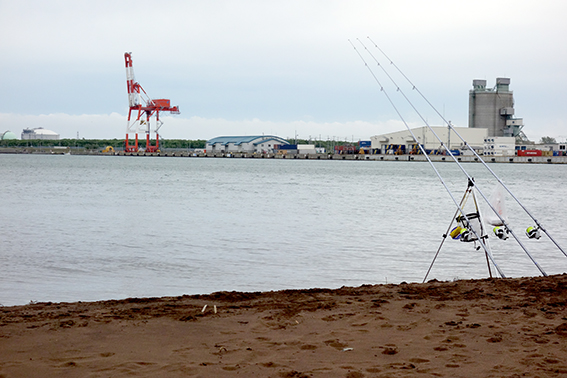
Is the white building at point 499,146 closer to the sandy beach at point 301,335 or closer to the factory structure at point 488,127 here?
the factory structure at point 488,127

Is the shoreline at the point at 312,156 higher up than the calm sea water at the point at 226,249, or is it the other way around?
the shoreline at the point at 312,156

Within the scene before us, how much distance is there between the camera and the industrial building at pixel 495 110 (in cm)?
10112

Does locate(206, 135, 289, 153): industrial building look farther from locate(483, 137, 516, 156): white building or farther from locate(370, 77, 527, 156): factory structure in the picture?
locate(483, 137, 516, 156): white building

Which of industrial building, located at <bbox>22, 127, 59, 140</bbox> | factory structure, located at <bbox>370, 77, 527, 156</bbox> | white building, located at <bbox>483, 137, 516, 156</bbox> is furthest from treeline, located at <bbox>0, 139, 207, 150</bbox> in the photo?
white building, located at <bbox>483, 137, 516, 156</bbox>

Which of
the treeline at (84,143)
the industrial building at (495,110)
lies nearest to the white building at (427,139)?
the industrial building at (495,110)

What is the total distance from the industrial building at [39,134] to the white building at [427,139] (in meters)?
103

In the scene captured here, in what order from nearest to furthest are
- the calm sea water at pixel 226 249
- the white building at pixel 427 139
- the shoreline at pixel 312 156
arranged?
the calm sea water at pixel 226 249
the white building at pixel 427 139
the shoreline at pixel 312 156

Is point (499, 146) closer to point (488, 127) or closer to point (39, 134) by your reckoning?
point (488, 127)

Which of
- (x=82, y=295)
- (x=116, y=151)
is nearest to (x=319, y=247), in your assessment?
(x=82, y=295)

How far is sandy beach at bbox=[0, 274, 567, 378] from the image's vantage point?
4004 mm

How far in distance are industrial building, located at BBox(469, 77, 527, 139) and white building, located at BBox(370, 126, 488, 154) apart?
7.06 meters

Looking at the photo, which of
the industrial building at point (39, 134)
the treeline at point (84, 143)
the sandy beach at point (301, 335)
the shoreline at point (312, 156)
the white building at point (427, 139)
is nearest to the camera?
the sandy beach at point (301, 335)

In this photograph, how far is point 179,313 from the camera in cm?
552

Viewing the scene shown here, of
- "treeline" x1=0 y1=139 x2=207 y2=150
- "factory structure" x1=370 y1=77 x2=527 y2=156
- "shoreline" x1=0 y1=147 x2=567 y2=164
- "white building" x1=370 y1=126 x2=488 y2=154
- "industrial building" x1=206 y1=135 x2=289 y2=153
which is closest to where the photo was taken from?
"white building" x1=370 y1=126 x2=488 y2=154
